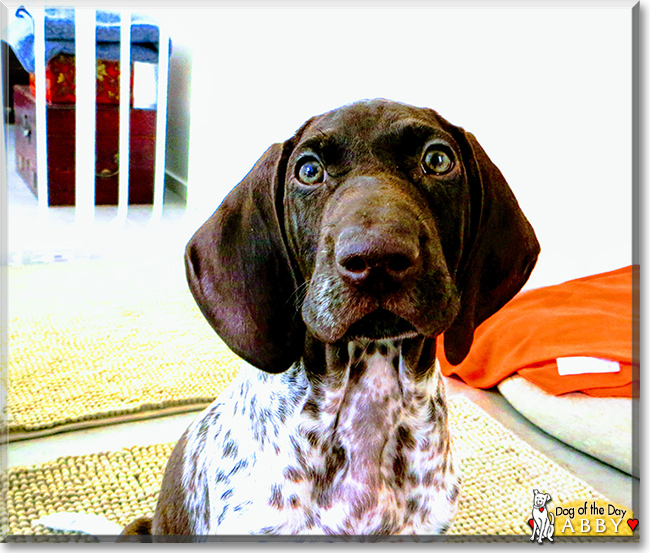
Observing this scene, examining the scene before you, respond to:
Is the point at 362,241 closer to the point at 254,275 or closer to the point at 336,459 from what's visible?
the point at 254,275

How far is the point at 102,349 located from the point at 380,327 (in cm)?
232

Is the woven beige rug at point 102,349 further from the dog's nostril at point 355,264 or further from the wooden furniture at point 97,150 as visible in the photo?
the dog's nostril at point 355,264

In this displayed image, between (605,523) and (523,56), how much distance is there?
248 centimetres

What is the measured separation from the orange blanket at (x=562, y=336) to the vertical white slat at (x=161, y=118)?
7.27 ft

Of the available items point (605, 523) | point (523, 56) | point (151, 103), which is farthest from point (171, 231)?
point (605, 523)

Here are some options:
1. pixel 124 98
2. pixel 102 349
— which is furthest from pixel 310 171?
pixel 124 98

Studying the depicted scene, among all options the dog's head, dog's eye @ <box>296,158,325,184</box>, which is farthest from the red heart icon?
dog's eye @ <box>296,158,325,184</box>

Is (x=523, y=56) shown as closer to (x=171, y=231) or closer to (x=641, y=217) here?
(x=641, y=217)

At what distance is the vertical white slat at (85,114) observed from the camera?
3957mm

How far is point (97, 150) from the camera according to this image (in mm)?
4922

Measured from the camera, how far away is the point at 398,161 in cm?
142

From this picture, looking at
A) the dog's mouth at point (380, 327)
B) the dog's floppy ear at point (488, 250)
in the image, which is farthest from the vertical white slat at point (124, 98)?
the dog's mouth at point (380, 327)

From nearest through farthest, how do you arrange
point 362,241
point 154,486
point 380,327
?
point 362,241 → point 380,327 → point 154,486

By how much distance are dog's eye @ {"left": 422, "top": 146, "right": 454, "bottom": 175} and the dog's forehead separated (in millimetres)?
56
